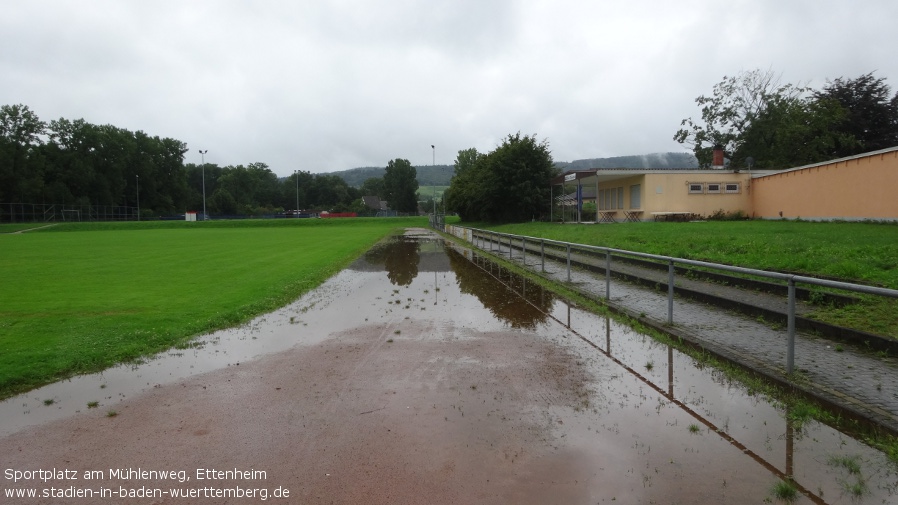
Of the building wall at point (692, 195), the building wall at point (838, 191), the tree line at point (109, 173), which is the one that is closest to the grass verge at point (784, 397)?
the building wall at point (838, 191)

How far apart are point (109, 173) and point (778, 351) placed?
323ft

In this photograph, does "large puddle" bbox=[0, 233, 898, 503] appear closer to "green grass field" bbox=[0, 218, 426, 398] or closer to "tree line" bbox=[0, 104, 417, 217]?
"green grass field" bbox=[0, 218, 426, 398]

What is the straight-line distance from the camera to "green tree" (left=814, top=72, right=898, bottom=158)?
137 ft

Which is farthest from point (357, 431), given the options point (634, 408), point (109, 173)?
point (109, 173)

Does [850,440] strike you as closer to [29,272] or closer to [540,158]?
[29,272]

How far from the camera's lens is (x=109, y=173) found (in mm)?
84625

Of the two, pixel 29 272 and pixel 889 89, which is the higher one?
pixel 889 89

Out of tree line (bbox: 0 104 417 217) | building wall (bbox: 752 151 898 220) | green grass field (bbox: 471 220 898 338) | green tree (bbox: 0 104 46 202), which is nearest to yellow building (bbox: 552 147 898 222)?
building wall (bbox: 752 151 898 220)

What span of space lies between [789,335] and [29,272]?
19507 mm

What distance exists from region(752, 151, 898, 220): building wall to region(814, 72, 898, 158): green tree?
18136mm

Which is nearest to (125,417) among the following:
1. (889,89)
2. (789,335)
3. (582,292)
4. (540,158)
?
(789,335)

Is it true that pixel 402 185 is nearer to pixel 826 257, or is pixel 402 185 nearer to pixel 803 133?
pixel 803 133

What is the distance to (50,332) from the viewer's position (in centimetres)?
795

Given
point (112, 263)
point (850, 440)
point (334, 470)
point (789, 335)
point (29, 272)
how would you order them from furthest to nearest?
point (112, 263)
point (29, 272)
point (789, 335)
point (850, 440)
point (334, 470)
